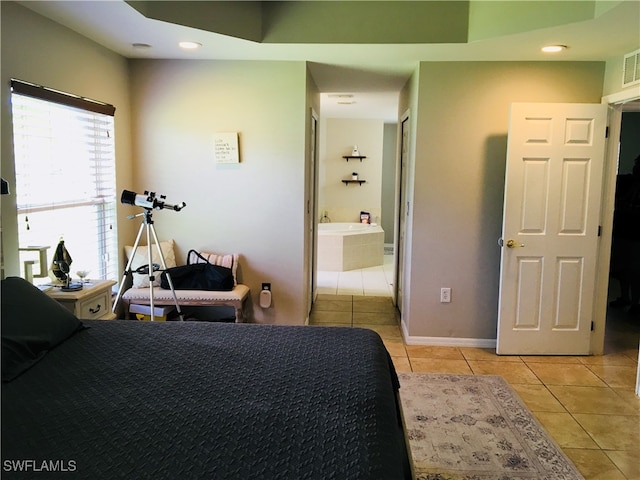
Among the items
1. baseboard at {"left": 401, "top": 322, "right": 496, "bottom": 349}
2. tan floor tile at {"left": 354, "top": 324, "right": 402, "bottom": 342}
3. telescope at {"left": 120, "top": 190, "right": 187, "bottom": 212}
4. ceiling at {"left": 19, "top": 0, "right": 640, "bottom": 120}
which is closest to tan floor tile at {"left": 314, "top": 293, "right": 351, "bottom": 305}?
tan floor tile at {"left": 354, "top": 324, "right": 402, "bottom": 342}

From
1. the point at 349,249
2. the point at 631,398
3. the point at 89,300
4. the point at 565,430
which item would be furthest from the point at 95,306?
the point at 349,249

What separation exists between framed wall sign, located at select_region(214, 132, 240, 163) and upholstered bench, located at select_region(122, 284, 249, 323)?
1.06m

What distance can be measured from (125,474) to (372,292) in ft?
15.5

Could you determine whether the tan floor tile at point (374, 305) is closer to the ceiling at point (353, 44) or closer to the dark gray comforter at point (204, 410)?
the ceiling at point (353, 44)

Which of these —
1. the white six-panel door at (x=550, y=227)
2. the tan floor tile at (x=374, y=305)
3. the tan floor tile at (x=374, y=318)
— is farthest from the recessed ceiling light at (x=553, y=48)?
the tan floor tile at (x=374, y=305)

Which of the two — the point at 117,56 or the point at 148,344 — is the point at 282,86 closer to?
the point at 117,56

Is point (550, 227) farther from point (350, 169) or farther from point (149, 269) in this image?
point (350, 169)

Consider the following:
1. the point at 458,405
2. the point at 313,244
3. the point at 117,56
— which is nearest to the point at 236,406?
the point at 458,405

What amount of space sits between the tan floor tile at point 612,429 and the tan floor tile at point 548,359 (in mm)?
859

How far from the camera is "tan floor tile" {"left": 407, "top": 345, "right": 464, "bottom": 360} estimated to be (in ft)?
12.7

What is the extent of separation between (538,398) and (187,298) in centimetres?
250

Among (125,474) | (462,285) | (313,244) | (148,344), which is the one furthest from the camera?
(313,244)

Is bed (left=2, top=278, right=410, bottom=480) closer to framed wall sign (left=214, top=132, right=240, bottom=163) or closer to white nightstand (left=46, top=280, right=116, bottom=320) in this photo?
white nightstand (left=46, top=280, right=116, bottom=320)

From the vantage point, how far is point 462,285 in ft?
13.2
